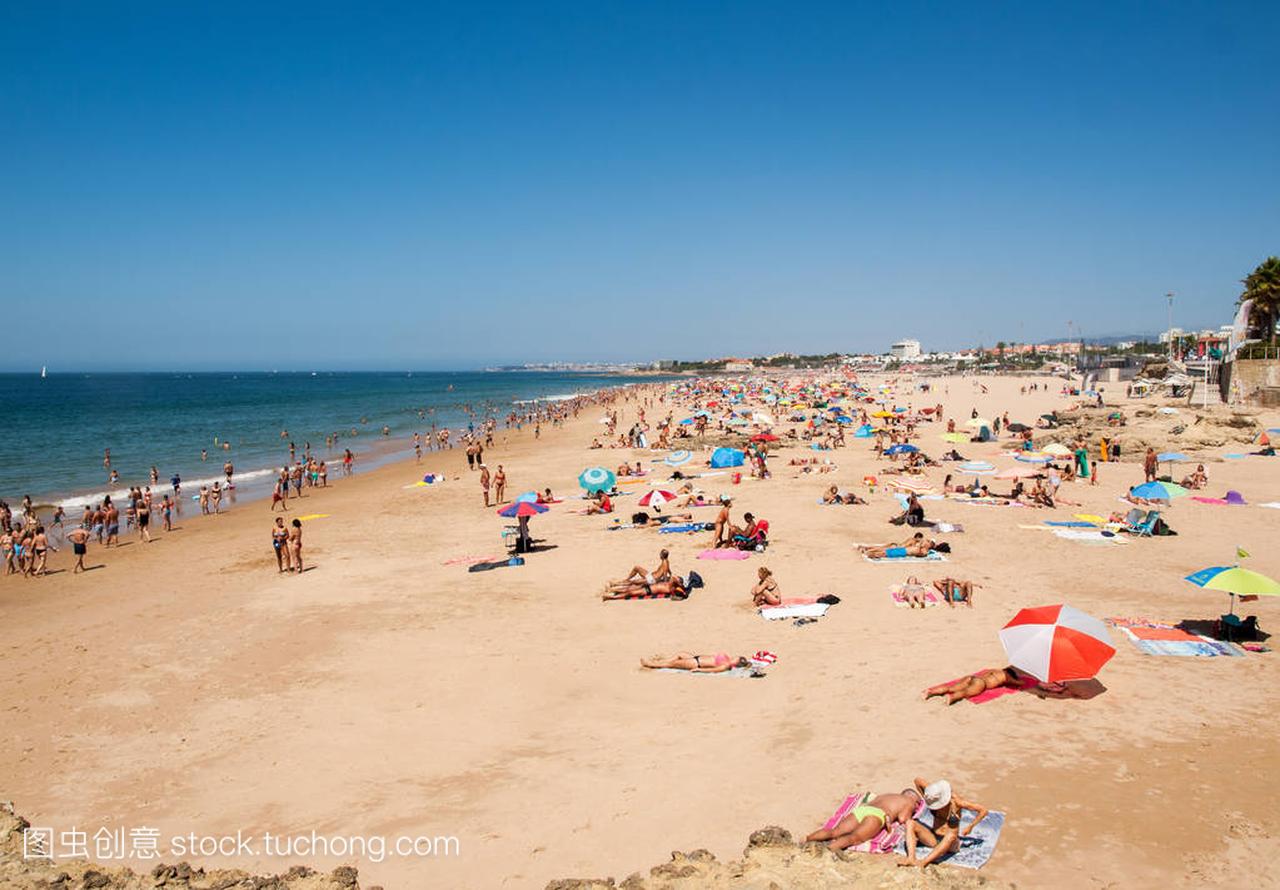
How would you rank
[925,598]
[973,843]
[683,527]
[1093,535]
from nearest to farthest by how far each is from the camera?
[973,843], [925,598], [1093,535], [683,527]

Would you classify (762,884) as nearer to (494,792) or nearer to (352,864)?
(494,792)

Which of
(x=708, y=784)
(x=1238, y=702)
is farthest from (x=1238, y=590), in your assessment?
(x=708, y=784)

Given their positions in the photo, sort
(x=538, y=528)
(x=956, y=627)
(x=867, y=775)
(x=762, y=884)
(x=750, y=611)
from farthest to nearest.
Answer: (x=538, y=528), (x=750, y=611), (x=956, y=627), (x=867, y=775), (x=762, y=884)

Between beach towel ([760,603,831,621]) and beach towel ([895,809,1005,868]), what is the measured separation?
4.83 metres

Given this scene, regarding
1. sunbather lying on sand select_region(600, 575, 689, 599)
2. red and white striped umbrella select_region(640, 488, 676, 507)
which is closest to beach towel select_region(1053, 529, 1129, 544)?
red and white striped umbrella select_region(640, 488, 676, 507)

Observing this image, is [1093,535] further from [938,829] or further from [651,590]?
[938,829]

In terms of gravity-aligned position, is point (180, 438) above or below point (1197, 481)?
above

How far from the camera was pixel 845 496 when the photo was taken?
1811 centimetres

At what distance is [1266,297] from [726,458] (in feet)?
103

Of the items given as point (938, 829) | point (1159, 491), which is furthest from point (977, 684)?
point (1159, 491)

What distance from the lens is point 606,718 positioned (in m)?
7.54

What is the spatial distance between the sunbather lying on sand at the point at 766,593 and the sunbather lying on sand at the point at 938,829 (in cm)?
533

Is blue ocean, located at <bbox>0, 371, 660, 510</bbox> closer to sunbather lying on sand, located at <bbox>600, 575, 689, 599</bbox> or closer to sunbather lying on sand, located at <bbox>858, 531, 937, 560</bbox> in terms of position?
sunbather lying on sand, located at <bbox>600, 575, 689, 599</bbox>

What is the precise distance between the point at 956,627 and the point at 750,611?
2755mm
